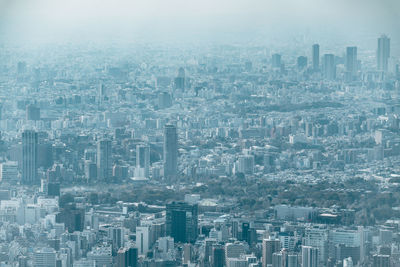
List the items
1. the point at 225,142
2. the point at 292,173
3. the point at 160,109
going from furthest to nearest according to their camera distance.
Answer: the point at 160,109
the point at 225,142
the point at 292,173

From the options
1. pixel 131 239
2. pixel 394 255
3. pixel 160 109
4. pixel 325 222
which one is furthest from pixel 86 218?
pixel 160 109

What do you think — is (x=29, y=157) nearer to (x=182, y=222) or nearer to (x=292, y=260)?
(x=182, y=222)

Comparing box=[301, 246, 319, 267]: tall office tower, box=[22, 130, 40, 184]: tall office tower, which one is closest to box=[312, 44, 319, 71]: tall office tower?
box=[22, 130, 40, 184]: tall office tower

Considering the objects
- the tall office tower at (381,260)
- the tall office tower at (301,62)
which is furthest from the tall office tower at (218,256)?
the tall office tower at (301,62)

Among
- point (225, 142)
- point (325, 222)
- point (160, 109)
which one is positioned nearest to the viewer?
point (325, 222)

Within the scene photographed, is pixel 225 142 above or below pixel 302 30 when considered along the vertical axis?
below

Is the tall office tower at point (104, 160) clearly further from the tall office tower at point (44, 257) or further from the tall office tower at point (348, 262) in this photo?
the tall office tower at point (348, 262)

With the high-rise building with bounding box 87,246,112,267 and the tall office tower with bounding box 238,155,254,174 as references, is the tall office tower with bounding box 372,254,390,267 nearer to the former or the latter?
the high-rise building with bounding box 87,246,112,267

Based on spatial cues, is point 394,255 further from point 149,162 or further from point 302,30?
point 302,30
